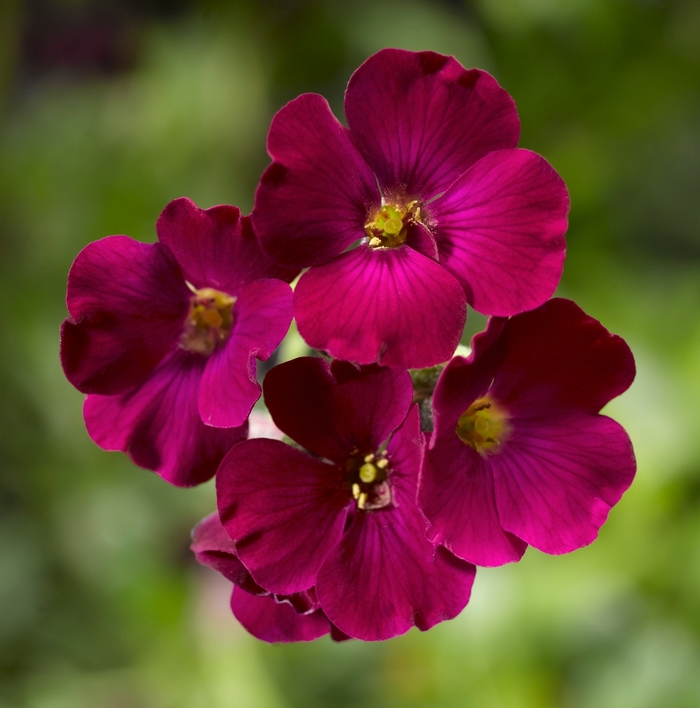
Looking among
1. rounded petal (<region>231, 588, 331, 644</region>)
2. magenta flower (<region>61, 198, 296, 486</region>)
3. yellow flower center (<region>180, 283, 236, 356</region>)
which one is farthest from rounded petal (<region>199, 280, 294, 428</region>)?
rounded petal (<region>231, 588, 331, 644</region>)

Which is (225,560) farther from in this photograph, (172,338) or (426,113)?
(426,113)

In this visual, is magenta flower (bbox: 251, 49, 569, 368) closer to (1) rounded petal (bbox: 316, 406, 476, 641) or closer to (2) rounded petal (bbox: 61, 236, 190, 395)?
(1) rounded petal (bbox: 316, 406, 476, 641)

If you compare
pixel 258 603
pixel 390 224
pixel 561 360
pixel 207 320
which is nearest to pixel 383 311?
pixel 390 224

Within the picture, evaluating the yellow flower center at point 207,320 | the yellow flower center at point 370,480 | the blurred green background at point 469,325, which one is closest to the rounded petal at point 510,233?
the yellow flower center at point 370,480

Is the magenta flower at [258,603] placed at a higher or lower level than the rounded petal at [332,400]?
lower

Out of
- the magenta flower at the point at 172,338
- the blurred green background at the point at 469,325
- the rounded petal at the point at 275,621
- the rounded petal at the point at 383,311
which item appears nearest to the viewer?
the rounded petal at the point at 383,311

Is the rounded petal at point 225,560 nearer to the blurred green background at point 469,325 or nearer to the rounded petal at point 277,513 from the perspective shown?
the rounded petal at point 277,513
